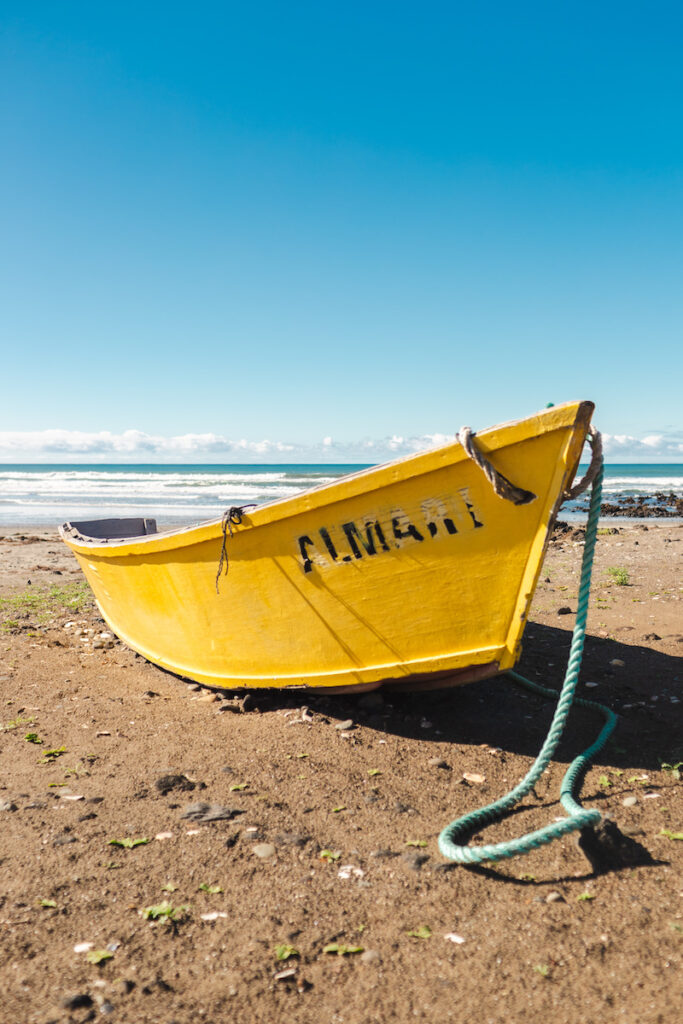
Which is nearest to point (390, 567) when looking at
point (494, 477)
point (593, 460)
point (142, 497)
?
point (494, 477)

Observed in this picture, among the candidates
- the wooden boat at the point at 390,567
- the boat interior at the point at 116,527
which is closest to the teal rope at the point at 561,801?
the wooden boat at the point at 390,567

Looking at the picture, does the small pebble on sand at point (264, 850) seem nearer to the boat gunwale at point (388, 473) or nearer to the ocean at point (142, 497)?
the boat gunwale at point (388, 473)

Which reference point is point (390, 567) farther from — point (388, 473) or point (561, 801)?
point (561, 801)

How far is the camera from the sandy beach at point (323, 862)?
2.30m

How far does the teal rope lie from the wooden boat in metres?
0.35

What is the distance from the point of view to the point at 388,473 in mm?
3887

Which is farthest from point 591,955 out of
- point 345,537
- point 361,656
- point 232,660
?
point 232,660

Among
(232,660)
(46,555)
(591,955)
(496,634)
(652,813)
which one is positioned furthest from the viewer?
(46,555)

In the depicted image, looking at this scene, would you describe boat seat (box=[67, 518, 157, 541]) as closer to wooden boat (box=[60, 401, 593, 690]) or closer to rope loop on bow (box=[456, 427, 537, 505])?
wooden boat (box=[60, 401, 593, 690])

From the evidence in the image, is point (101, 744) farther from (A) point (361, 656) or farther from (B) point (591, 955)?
(B) point (591, 955)

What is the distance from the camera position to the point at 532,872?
296 cm

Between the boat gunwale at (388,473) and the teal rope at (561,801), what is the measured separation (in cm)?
43

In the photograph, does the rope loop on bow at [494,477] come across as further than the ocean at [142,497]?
No

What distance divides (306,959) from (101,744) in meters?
2.44
